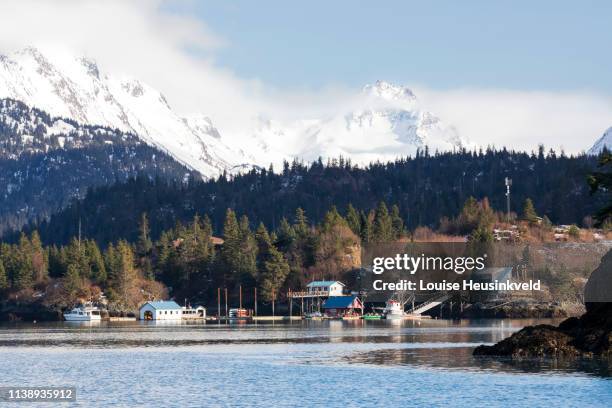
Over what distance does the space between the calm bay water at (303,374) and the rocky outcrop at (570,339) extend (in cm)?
322

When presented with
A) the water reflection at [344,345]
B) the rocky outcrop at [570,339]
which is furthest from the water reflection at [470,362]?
the rocky outcrop at [570,339]

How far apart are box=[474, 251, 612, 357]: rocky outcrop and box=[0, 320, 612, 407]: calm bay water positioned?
3217mm

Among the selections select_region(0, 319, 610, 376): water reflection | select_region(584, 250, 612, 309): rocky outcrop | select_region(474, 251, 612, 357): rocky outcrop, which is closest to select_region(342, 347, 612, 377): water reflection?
select_region(0, 319, 610, 376): water reflection

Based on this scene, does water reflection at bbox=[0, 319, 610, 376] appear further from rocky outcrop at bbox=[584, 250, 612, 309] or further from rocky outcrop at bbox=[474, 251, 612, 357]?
rocky outcrop at bbox=[584, 250, 612, 309]

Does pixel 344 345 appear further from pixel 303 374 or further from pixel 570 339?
pixel 303 374

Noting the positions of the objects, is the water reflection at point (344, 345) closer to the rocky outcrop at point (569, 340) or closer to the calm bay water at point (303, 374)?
the calm bay water at point (303, 374)

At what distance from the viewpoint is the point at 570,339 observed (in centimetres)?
9806

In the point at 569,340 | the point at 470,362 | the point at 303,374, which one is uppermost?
the point at 569,340

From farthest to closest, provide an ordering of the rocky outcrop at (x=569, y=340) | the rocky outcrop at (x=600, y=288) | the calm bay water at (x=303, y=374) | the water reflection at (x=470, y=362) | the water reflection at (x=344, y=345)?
the rocky outcrop at (x=600, y=288) → the rocky outcrop at (x=569, y=340) → the water reflection at (x=344, y=345) → the water reflection at (x=470, y=362) → the calm bay water at (x=303, y=374)

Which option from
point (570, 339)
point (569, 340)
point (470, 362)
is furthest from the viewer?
point (570, 339)

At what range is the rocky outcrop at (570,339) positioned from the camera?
314 feet

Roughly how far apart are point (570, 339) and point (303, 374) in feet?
77.1

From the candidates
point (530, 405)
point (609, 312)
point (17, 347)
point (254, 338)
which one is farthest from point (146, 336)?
point (530, 405)

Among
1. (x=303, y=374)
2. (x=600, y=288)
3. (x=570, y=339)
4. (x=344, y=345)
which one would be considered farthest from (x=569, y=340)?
(x=344, y=345)
